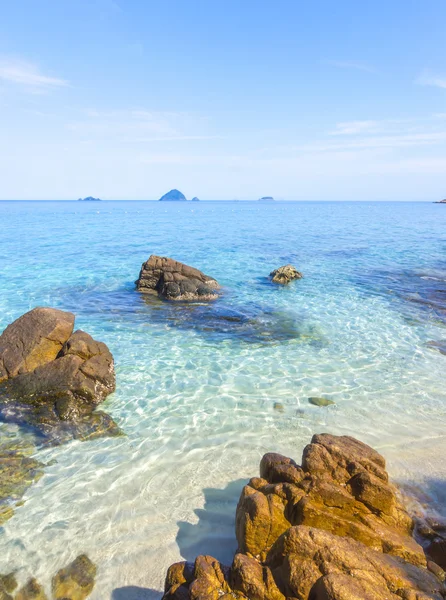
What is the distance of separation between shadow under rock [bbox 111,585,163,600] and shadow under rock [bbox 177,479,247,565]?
2.42 feet

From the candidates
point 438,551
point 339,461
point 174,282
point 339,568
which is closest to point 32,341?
point 339,461

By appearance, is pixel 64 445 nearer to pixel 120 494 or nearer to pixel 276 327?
pixel 120 494

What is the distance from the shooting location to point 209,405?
36.4ft

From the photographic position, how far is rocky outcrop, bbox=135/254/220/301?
841 inches

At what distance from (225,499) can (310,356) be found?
7543 millimetres

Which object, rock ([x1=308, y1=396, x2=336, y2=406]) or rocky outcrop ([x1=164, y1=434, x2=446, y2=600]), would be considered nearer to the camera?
rocky outcrop ([x1=164, y1=434, x2=446, y2=600])

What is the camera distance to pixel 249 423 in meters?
10.2

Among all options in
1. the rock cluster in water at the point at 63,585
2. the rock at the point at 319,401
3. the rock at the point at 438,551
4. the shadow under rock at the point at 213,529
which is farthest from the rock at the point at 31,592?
the rock at the point at 319,401

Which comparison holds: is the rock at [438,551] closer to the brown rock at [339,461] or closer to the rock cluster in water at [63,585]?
the brown rock at [339,461]

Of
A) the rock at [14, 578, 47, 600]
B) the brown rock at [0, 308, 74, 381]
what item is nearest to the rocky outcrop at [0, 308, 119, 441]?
the brown rock at [0, 308, 74, 381]

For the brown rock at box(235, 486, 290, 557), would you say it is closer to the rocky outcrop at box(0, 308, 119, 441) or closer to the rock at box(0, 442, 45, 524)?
the rock at box(0, 442, 45, 524)

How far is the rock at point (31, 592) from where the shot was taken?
569 cm

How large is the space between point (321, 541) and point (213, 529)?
2.78 meters

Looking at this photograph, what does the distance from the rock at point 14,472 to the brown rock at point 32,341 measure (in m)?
3.04
